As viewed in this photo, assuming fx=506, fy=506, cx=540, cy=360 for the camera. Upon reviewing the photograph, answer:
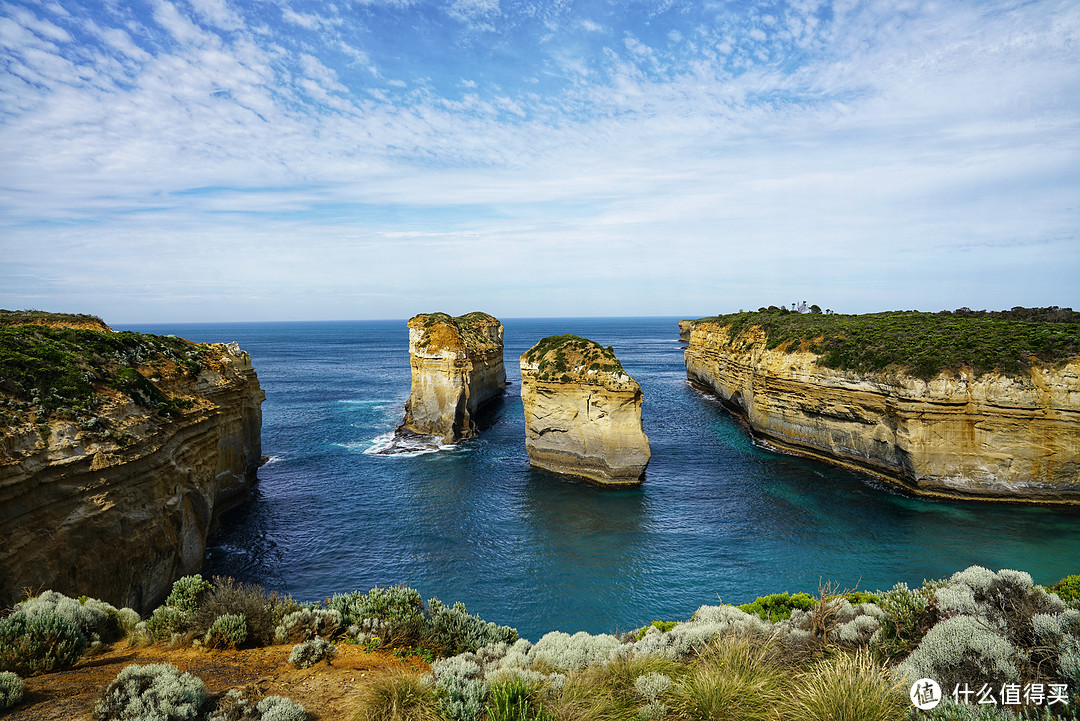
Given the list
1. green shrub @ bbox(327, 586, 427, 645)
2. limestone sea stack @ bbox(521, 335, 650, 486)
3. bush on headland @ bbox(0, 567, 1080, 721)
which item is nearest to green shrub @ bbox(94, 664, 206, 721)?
bush on headland @ bbox(0, 567, 1080, 721)

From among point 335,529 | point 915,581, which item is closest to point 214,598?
point 335,529

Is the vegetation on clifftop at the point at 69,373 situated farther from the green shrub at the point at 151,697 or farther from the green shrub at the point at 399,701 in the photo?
the green shrub at the point at 399,701

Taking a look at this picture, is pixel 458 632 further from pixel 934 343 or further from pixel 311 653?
pixel 934 343

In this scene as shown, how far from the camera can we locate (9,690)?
247 inches

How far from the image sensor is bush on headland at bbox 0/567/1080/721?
6090mm

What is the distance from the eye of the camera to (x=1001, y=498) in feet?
89.2

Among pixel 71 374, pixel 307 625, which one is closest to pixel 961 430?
pixel 307 625

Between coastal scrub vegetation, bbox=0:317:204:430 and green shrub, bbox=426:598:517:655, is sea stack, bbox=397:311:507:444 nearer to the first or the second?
coastal scrub vegetation, bbox=0:317:204:430

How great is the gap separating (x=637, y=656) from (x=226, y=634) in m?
7.04

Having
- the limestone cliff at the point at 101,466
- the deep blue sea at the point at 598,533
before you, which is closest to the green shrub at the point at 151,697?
the limestone cliff at the point at 101,466

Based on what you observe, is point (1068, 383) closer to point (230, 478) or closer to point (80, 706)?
point (80, 706)

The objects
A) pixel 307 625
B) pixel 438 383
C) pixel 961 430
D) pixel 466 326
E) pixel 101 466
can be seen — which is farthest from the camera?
pixel 466 326

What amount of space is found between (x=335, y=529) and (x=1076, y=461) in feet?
125

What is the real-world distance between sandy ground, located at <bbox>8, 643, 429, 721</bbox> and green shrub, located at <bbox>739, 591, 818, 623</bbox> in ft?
27.5
